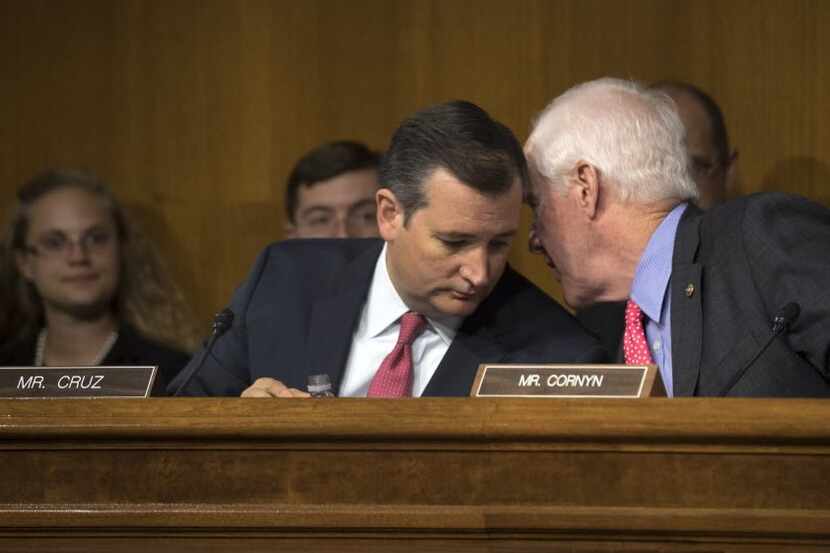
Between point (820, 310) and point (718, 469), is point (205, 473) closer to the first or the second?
point (718, 469)

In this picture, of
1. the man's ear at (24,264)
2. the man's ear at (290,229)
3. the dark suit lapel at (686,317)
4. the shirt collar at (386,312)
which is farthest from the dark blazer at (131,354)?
the dark suit lapel at (686,317)

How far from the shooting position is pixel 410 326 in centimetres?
261

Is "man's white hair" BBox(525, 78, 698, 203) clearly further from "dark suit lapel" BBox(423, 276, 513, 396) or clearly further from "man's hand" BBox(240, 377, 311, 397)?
"man's hand" BBox(240, 377, 311, 397)

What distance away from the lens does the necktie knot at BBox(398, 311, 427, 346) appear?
8.53 feet

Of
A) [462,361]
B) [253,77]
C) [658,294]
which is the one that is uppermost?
[253,77]

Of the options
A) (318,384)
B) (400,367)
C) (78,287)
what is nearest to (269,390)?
(318,384)

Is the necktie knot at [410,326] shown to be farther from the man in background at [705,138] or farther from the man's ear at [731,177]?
the man's ear at [731,177]

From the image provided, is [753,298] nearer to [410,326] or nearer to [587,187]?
[587,187]

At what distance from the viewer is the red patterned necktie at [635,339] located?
2545 millimetres

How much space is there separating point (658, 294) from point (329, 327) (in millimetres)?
566

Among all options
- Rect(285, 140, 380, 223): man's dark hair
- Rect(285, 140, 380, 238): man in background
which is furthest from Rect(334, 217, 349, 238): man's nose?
Rect(285, 140, 380, 223): man's dark hair

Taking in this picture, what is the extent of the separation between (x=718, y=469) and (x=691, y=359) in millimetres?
663

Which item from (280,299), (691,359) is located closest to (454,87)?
(280,299)

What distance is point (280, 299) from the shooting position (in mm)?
2736
